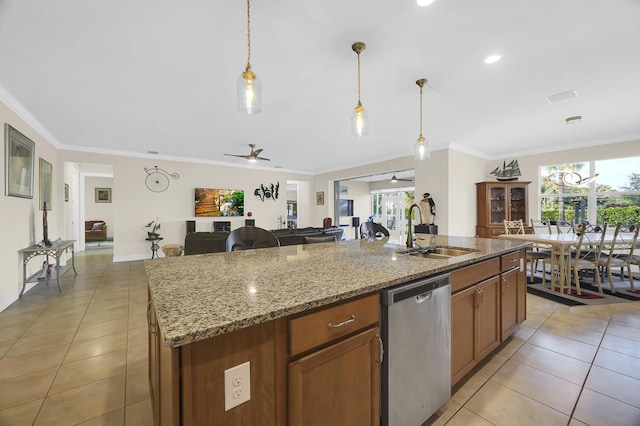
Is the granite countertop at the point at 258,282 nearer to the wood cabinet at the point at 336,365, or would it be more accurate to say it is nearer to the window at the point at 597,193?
the wood cabinet at the point at 336,365

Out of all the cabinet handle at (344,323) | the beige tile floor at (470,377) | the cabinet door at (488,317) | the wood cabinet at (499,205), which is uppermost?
the wood cabinet at (499,205)

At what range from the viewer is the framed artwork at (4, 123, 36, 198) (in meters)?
3.12

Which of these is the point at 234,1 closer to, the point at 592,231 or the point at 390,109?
the point at 390,109

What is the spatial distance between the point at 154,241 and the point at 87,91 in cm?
396

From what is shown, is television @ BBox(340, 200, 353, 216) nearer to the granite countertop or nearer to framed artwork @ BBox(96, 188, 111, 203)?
the granite countertop

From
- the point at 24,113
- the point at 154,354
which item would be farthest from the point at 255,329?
the point at 24,113

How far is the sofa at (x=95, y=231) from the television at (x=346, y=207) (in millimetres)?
8193

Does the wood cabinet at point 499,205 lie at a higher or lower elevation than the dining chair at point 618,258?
higher

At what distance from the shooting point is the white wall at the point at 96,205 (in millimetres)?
9438

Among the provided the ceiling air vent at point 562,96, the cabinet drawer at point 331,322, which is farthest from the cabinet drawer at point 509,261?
the ceiling air vent at point 562,96

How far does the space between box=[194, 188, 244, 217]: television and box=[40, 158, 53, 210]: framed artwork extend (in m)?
2.58

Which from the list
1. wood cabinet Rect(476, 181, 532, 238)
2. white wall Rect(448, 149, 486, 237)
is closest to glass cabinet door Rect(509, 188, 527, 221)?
wood cabinet Rect(476, 181, 532, 238)

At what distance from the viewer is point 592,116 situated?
3732mm

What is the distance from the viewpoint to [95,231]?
875 cm
